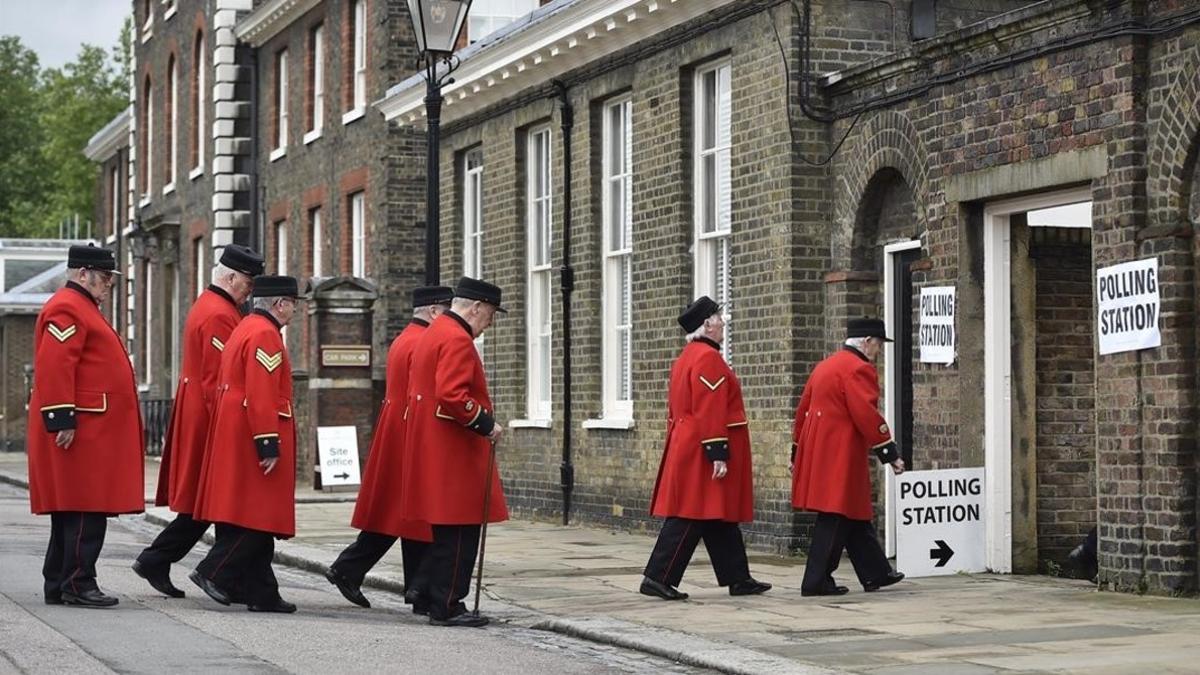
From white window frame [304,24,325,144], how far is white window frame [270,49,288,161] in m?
1.82

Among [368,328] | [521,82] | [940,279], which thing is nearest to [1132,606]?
[940,279]

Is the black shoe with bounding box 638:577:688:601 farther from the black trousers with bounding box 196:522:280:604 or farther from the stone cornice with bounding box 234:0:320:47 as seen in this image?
the stone cornice with bounding box 234:0:320:47

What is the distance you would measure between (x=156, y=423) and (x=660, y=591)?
105ft

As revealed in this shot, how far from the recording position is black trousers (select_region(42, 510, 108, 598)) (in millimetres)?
13398

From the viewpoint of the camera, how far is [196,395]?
565 inches

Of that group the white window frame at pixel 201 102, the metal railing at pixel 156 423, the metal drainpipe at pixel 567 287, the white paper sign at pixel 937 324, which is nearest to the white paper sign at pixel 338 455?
the metal drainpipe at pixel 567 287

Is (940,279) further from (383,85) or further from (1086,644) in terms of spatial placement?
(383,85)

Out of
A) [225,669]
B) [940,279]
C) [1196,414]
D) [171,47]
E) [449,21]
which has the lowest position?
[225,669]

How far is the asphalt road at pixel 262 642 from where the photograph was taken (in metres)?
10.8

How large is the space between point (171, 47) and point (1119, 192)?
34222 mm

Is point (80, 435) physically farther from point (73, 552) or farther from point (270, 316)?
point (270, 316)

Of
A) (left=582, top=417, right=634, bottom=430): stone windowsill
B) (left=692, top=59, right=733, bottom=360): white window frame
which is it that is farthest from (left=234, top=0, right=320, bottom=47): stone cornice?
(left=692, top=59, right=733, bottom=360): white window frame

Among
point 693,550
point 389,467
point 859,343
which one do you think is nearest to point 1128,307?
point 859,343

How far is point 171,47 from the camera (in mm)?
46188
